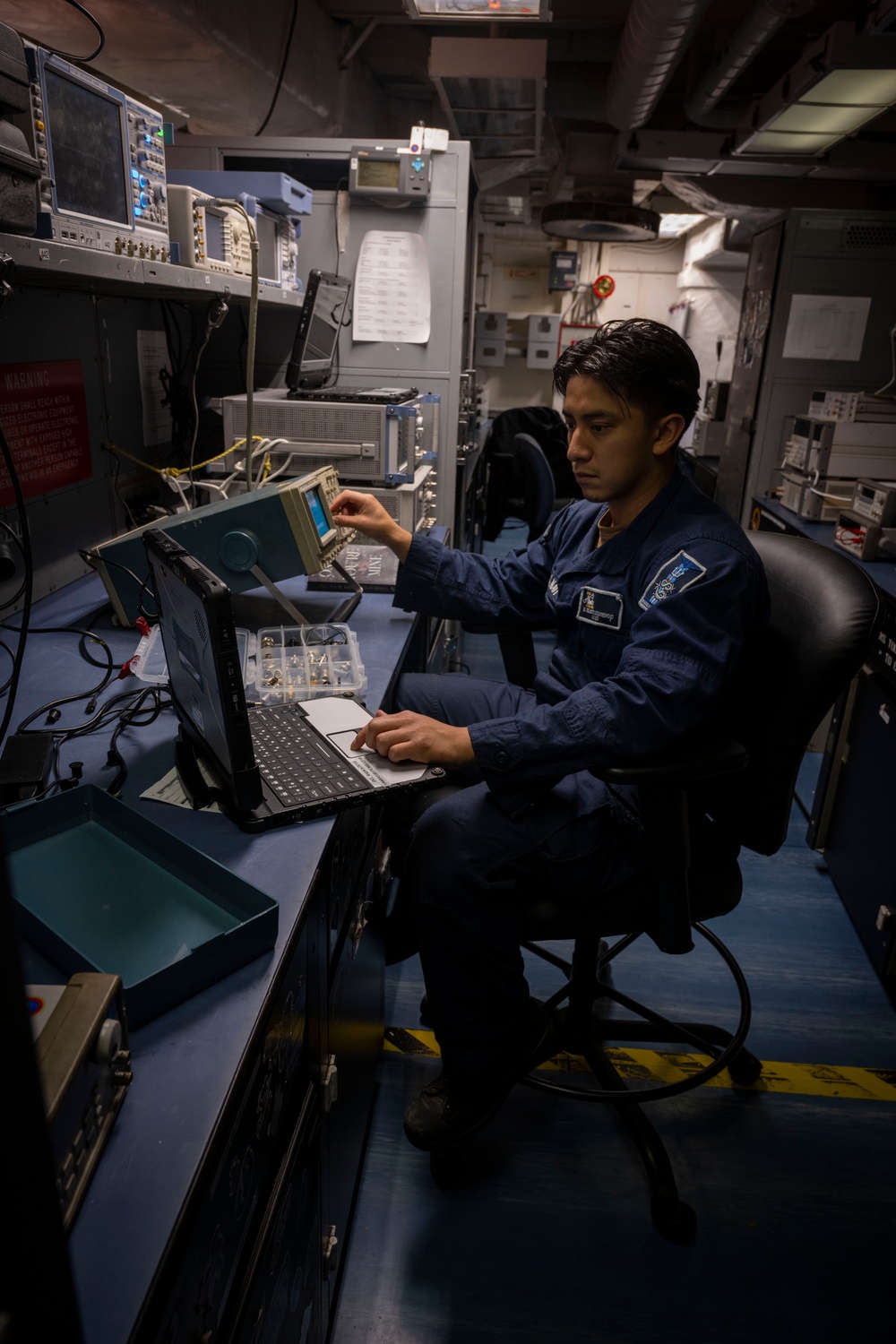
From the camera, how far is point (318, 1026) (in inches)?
40.9

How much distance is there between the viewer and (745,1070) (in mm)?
1678

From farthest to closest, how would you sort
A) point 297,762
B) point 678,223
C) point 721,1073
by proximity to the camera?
point 678,223, point 721,1073, point 297,762

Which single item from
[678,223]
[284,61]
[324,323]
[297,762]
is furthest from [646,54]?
[678,223]

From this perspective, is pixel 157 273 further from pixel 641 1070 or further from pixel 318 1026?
pixel 641 1070

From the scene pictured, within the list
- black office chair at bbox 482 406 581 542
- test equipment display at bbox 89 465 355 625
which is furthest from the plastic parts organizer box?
black office chair at bbox 482 406 581 542

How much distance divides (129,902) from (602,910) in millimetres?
689

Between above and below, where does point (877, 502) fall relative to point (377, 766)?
above

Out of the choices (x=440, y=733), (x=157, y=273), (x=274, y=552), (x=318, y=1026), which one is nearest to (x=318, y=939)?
(x=318, y=1026)

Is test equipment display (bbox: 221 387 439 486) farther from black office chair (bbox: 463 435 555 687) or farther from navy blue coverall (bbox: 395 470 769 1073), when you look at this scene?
navy blue coverall (bbox: 395 470 769 1073)

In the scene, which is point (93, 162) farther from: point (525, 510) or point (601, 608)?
point (525, 510)

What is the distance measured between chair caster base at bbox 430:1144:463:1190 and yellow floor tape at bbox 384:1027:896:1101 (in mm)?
281

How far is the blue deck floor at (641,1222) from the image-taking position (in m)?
1.25

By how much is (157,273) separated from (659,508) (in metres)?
0.94

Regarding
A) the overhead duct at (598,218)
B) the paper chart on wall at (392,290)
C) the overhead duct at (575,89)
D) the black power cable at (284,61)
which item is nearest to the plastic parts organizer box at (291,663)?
the paper chart on wall at (392,290)
